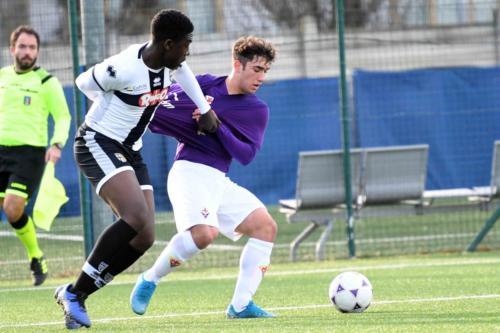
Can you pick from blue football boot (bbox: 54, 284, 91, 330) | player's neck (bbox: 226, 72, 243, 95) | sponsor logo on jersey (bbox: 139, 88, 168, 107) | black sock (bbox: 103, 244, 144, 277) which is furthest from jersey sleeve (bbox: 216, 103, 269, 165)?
blue football boot (bbox: 54, 284, 91, 330)

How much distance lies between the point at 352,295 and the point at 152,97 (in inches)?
72.7

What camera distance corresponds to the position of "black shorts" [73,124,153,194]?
736cm

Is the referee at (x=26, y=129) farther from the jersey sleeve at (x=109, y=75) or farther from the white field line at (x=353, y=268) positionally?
the jersey sleeve at (x=109, y=75)

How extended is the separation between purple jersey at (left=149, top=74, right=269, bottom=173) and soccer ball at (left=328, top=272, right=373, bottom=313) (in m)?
1.04

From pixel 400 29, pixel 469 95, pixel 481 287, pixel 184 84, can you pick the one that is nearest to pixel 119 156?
pixel 184 84

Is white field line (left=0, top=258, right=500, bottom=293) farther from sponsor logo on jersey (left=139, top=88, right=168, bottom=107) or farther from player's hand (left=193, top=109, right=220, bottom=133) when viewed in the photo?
sponsor logo on jersey (left=139, top=88, right=168, bottom=107)

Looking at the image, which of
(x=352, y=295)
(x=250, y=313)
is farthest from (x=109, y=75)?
(x=352, y=295)

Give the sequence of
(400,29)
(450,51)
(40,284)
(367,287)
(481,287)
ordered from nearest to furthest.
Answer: (367,287) < (481,287) < (40,284) < (400,29) < (450,51)

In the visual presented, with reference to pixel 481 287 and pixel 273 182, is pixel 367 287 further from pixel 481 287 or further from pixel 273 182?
pixel 273 182

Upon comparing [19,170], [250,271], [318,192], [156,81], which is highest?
[156,81]

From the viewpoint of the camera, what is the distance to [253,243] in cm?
803

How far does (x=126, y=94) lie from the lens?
7.38m

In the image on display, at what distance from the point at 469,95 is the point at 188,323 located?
409 inches

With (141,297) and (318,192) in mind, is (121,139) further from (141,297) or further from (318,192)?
(318,192)
